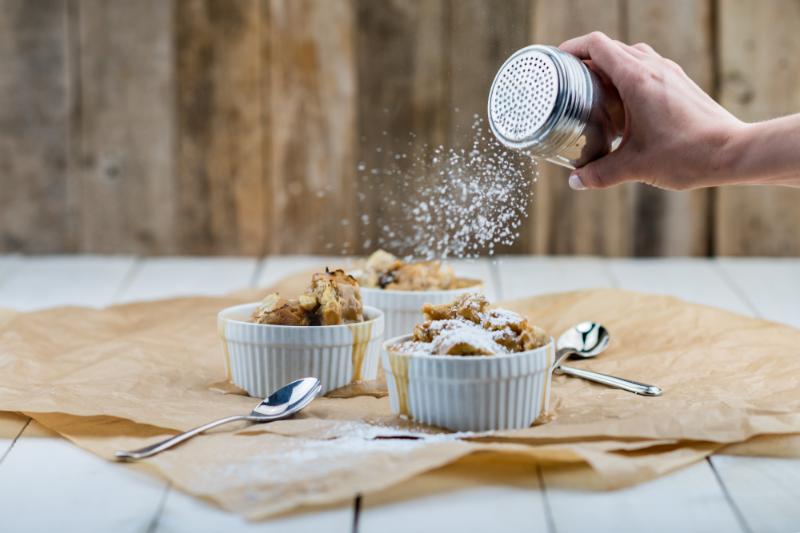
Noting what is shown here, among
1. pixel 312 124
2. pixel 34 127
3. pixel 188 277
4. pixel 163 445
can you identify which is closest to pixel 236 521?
pixel 163 445

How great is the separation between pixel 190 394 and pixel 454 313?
357mm

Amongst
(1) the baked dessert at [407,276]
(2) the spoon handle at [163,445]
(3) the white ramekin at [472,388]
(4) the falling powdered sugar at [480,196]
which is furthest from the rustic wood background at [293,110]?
(2) the spoon handle at [163,445]

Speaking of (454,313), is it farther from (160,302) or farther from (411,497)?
(160,302)

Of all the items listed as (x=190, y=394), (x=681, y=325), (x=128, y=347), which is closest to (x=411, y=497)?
(x=190, y=394)

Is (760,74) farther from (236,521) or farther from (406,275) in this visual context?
(236,521)

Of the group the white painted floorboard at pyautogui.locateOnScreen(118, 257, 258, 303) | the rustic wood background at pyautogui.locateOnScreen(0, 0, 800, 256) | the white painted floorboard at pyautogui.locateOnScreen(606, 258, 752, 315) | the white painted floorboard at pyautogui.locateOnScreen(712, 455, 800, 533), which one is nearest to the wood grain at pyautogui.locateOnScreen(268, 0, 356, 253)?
the rustic wood background at pyautogui.locateOnScreen(0, 0, 800, 256)

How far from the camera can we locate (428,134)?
2797 millimetres

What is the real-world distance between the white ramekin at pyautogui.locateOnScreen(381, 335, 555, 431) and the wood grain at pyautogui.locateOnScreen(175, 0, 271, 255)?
1.62 m

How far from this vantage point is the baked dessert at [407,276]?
172cm

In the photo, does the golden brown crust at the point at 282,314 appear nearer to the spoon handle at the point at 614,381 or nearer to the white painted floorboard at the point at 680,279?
the spoon handle at the point at 614,381

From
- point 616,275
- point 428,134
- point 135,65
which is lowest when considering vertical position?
point 616,275

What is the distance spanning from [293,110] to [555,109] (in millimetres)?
1530

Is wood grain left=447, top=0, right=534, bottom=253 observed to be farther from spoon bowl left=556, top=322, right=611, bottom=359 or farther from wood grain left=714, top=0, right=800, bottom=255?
spoon bowl left=556, top=322, right=611, bottom=359

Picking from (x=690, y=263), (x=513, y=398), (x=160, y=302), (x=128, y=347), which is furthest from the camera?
(x=690, y=263)
